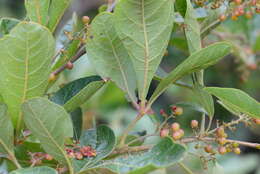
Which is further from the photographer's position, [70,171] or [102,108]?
[102,108]

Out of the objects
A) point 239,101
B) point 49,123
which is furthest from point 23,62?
point 239,101

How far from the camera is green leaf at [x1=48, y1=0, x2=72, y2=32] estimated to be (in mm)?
1103

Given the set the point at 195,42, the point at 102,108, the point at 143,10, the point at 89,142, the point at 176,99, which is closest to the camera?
the point at 143,10

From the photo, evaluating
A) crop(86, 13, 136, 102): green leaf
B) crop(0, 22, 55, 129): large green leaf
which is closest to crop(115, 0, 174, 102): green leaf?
crop(86, 13, 136, 102): green leaf

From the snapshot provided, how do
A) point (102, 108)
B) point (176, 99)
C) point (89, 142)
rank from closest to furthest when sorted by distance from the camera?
1. point (89, 142)
2. point (102, 108)
3. point (176, 99)

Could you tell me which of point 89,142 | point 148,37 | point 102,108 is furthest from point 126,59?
point 102,108

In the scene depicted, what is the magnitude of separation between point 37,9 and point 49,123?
0.29 metres

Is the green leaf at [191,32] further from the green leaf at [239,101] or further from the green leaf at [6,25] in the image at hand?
the green leaf at [6,25]

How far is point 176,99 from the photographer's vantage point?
3.65m

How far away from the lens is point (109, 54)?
42.3 inches

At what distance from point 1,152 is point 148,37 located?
43 centimetres

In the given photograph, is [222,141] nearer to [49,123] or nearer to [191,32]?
[191,32]

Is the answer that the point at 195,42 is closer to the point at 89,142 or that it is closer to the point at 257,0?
the point at 257,0

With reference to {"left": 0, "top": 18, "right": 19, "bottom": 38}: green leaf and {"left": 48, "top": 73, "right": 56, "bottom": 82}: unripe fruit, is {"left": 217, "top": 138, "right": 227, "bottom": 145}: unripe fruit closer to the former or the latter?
{"left": 48, "top": 73, "right": 56, "bottom": 82}: unripe fruit
